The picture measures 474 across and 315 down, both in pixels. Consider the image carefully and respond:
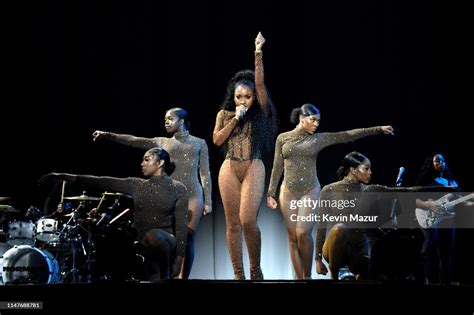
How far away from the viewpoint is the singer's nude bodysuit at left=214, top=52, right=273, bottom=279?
4.93 m

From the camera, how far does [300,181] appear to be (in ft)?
16.7

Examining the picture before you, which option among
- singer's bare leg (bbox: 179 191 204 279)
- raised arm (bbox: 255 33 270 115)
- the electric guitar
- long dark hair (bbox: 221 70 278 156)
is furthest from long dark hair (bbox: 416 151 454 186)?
singer's bare leg (bbox: 179 191 204 279)

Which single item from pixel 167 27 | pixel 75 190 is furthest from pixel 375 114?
pixel 75 190

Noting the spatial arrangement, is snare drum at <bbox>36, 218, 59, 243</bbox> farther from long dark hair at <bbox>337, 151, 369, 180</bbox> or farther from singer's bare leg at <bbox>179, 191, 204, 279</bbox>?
long dark hair at <bbox>337, 151, 369, 180</bbox>

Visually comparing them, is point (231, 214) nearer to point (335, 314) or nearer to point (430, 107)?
point (335, 314)

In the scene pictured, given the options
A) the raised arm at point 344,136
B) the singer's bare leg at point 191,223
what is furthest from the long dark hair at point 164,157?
the raised arm at point 344,136

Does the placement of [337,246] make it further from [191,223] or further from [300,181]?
[191,223]

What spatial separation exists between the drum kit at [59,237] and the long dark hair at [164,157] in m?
0.76

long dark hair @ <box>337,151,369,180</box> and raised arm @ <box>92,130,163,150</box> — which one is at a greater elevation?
raised arm @ <box>92,130,163,150</box>

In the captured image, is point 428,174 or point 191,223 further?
point 428,174

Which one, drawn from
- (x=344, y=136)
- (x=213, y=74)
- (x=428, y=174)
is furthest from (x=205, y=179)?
(x=428, y=174)

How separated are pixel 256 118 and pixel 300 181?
1.90ft

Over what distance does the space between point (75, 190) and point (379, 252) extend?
451cm

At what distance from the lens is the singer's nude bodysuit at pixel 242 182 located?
16.2ft
